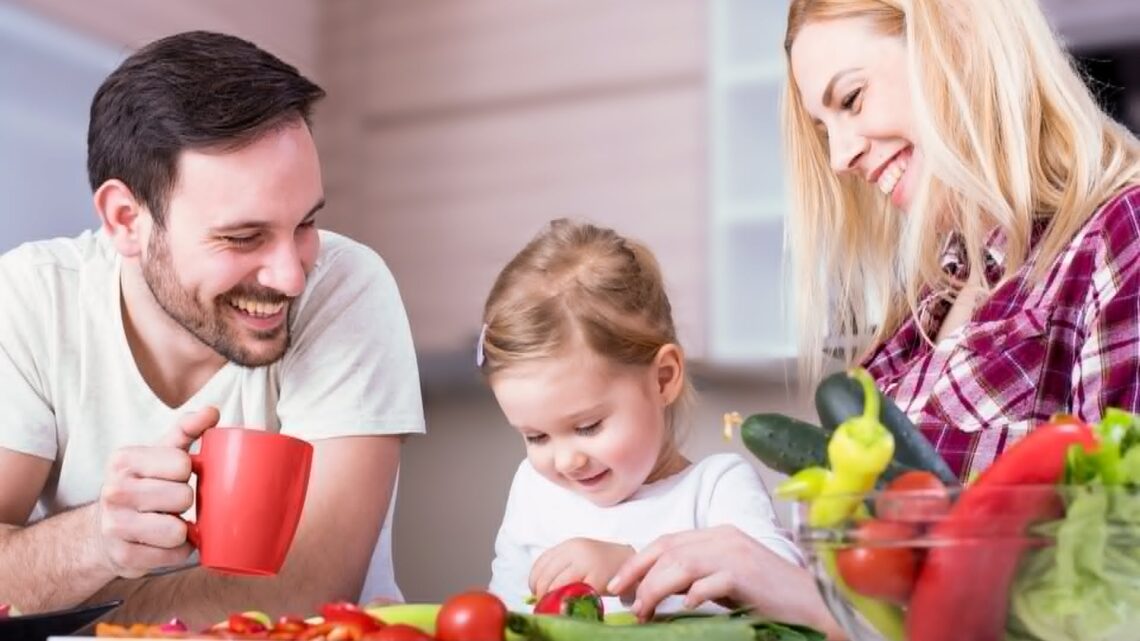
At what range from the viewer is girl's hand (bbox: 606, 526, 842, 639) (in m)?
1.06

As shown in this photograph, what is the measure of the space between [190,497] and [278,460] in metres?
0.12

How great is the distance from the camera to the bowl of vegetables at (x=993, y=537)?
24.1 inches

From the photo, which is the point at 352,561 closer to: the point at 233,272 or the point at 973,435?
the point at 233,272

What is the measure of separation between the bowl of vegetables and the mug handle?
0.66 metres

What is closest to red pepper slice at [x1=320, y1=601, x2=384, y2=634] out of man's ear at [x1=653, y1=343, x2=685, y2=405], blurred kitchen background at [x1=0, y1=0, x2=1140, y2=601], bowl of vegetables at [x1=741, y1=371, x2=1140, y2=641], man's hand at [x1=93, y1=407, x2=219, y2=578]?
bowl of vegetables at [x1=741, y1=371, x2=1140, y2=641]

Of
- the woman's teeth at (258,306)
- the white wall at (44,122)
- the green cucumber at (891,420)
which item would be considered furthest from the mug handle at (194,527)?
the white wall at (44,122)

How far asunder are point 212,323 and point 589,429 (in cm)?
53

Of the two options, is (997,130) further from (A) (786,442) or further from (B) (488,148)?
(B) (488,148)

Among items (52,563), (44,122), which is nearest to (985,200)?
(52,563)

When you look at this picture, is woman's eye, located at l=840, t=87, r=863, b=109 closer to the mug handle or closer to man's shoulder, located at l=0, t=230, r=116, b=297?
the mug handle

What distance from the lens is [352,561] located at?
5.47 ft

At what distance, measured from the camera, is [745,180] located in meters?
2.45

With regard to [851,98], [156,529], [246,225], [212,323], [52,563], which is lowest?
[52,563]

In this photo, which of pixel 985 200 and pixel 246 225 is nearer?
pixel 985 200
